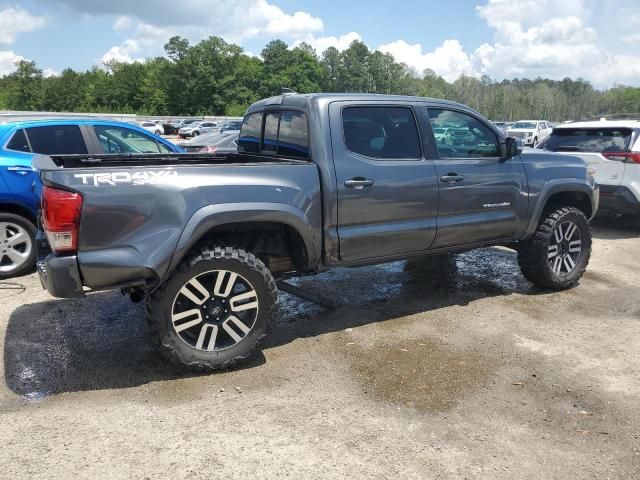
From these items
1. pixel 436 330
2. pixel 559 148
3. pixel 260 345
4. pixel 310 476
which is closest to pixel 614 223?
pixel 559 148

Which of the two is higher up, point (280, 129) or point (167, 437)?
point (280, 129)

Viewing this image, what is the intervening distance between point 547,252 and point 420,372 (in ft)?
7.93

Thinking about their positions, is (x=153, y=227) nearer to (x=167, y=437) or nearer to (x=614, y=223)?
(x=167, y=437)

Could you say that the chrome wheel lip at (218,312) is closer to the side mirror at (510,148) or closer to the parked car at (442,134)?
the parked car at (442,134)

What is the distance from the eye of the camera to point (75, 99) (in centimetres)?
9425

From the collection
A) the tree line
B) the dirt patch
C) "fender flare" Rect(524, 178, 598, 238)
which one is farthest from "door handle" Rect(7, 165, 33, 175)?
the tree line

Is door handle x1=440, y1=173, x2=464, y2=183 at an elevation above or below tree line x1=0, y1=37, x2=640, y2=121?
below

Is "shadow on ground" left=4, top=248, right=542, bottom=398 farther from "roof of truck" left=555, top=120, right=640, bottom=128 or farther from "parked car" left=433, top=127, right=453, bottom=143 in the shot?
"roof of truck" left=555, top=120, right=640, bottom=128

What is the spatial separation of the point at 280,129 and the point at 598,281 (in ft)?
13.3

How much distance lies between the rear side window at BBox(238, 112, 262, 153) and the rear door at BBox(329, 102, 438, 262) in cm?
113

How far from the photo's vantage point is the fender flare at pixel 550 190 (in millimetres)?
5324

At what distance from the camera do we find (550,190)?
5375 mm

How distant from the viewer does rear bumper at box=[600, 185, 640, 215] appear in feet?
26.3

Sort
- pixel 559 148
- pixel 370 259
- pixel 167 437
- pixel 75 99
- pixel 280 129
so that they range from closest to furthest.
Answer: pixel 167 437 < pixel 370 259 < pixel 280 129 < pixel 559 148 < pixel 75 99
